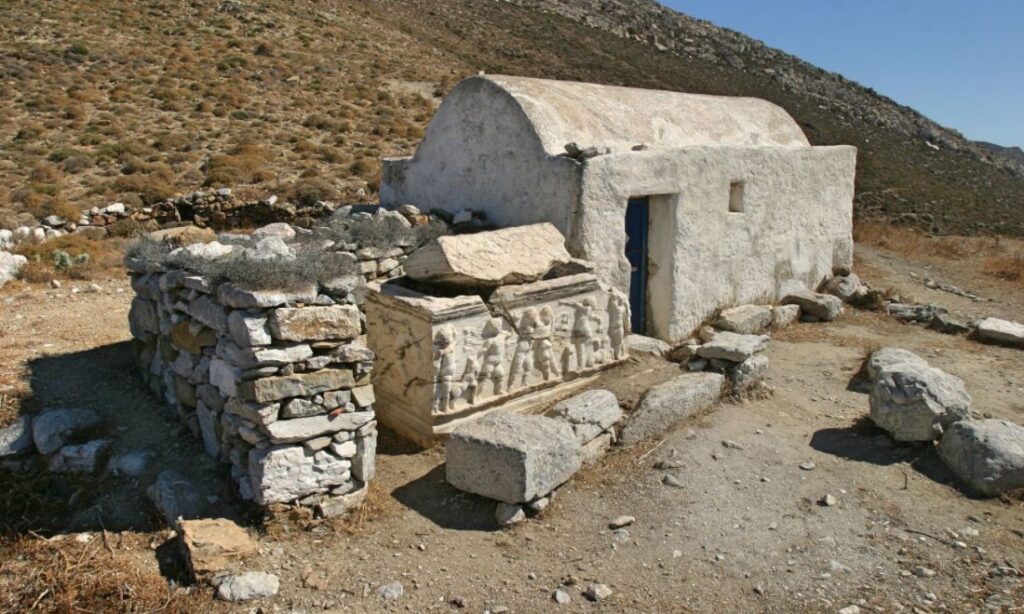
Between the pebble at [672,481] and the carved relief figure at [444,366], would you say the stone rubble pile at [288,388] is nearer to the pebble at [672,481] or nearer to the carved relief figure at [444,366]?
the carved relief figure at [444,366]

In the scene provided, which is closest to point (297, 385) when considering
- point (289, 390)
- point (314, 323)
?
point (289, 390)

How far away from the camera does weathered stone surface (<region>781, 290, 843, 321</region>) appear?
960 cm

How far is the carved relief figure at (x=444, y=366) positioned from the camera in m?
5.57

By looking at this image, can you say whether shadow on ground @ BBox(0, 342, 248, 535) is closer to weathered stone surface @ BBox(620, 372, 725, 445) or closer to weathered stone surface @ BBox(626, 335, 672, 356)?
weathered stone surface @ BBox(620, 372, 725, 445)

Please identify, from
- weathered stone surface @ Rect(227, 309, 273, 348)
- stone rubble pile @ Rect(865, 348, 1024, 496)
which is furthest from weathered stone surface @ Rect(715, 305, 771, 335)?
weathered stone surface @ Rect(227, 309, 273, 348)

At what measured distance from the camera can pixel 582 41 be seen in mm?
35406

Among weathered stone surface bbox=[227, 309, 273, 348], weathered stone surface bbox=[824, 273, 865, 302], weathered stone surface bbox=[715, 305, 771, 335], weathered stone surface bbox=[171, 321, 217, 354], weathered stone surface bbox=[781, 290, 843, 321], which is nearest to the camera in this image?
weathered stone surface bbox=[227, 309, 273, 348]

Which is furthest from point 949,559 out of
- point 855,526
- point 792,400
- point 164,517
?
point 164,517

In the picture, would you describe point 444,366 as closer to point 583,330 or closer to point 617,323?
point 583,330

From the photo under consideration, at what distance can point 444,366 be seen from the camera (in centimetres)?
564

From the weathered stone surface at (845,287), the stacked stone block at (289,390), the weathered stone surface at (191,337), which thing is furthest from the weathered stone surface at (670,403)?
the weathered stone surface at (845,287)

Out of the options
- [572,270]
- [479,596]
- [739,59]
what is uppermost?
[739,59]

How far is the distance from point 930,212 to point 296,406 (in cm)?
2351

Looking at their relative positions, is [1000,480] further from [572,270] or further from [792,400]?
[572,270]
